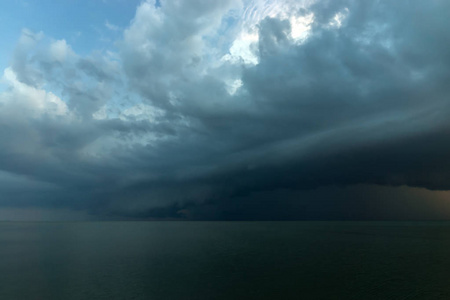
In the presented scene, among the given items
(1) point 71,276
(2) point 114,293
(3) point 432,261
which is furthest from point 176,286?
(3) point 432,261

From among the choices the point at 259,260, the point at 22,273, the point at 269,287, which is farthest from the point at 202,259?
the point at 22,273

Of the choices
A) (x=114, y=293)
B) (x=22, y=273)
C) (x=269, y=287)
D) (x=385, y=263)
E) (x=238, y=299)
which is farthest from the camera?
(x=385, y=263)

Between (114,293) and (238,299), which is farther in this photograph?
(114,293)

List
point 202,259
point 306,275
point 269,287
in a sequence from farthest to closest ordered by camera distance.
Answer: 1. point 202,259
2. point 306,275
3. point 269,287

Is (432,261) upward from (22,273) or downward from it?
downward

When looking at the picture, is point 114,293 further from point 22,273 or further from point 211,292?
point 22,273

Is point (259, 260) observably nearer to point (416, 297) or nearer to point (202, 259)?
point (202, 259)

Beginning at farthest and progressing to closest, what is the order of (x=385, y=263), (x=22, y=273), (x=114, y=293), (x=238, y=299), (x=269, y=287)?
(x=385, y=263)
(x=22, y=273)
(x=269, y=287)
(x=114, y=293)
(x=238, y=299)

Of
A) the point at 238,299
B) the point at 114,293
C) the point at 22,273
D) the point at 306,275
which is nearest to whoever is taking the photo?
the point at 238,299

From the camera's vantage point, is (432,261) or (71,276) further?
(432,261)
